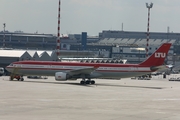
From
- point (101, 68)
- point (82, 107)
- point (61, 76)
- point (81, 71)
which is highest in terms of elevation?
point (101, 68)

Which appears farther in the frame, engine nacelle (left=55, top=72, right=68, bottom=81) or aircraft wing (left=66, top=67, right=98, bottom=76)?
aircraft wing (left=66, top=67, right=98, bottom=76)

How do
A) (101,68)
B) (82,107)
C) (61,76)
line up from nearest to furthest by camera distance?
(82,107), (61,76), (101,68)

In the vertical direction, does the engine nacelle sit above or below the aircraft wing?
below

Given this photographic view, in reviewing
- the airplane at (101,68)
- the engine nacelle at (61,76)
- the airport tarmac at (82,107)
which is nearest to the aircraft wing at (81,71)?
the airplane at (101,68)

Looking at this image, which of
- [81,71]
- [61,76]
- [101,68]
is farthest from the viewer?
[101,68]

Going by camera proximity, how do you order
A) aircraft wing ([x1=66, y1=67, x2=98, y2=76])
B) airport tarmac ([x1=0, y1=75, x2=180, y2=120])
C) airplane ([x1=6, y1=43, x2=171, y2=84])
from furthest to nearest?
airplane ([x1=6, y1=43, x2=171, y2=84]), aircraft wing ([x1=66, y1=67, x2=98, y2=76]), airport tarmac ([x1=0, y1=75, x2=180, y2=120])

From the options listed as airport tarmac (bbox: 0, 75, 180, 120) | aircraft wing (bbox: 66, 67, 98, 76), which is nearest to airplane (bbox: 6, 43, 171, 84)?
aircraft wing (bbox: 66, 67, 98, 76)

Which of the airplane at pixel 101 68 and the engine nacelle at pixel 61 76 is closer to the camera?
the engine nacelle at pixel 61 76

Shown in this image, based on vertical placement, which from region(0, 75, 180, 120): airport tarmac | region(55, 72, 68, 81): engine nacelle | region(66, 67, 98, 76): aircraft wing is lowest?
region(0, 75, 180, 120): airport tarmac

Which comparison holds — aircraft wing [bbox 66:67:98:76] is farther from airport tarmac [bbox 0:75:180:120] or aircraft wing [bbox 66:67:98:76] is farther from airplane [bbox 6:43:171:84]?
airport tarmac [bbox 0:75:180:120]

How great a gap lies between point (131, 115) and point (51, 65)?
3230cm

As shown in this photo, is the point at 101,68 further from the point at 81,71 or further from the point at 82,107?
A: the point at 82,107

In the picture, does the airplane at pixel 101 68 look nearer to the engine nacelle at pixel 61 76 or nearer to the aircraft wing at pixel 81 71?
the aircraft wing at pixel 81 71

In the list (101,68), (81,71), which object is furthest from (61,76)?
(101,68)
